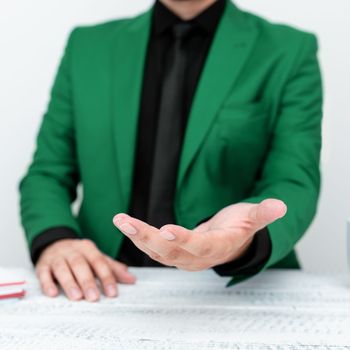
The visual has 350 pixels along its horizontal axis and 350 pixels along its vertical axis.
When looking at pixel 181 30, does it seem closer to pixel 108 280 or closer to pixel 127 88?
pixel 127 88

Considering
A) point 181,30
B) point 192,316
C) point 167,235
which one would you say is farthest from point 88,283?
point 181,30

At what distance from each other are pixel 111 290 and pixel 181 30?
0.53 meters

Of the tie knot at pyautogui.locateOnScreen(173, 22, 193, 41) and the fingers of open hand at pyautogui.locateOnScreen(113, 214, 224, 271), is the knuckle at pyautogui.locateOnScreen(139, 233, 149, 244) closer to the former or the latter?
the fingers of open hand at pyautogui.locateOnScreen(113, 214, 224, 271)

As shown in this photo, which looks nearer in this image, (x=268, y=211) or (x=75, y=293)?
(x=268, y=211)

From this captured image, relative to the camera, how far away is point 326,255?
139 centimetres

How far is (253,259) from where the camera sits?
76cm

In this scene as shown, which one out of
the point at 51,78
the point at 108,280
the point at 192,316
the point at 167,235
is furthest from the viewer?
the point at 51,78

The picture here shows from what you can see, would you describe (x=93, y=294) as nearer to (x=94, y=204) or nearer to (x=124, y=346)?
(x=124, y=346)

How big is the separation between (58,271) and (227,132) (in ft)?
1.26

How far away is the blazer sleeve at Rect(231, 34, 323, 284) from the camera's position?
88 cm

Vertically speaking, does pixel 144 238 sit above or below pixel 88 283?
above

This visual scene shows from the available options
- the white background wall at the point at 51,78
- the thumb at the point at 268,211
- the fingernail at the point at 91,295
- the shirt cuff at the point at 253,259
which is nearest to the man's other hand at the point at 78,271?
the fingernail at the point at 91,295

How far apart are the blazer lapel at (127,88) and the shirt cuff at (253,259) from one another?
0.36 metres

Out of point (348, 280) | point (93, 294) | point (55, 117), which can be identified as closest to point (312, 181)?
point (348, 280)
